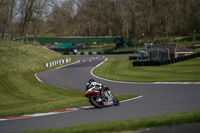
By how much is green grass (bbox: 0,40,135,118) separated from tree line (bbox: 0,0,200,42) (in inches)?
406

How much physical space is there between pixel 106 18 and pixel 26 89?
106274 mm

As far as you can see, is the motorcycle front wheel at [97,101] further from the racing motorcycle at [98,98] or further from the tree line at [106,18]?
the tree line at [106,18]

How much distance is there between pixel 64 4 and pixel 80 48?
6794cm

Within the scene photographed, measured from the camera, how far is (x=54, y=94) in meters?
26.0

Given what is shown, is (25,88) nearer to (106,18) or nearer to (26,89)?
(26,89)

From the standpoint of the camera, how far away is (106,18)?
132875 mm

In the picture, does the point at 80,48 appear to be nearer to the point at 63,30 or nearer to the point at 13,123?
the point at 63,30


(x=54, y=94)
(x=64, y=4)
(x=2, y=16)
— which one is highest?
(x=64, y=4)

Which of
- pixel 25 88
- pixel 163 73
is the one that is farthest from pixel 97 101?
pixel 163 73

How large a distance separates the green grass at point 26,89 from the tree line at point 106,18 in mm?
10325

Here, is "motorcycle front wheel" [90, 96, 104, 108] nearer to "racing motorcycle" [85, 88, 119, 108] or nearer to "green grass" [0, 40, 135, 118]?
"racing motorcycle" [85, 88, 119, 108]

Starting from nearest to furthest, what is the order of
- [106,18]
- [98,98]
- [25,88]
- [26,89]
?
[98,98] → [26,89] → [25,88] → [106,18]

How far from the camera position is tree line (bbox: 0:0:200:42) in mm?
71562

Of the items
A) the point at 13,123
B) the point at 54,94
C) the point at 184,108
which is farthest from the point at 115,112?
the point at 54,94
